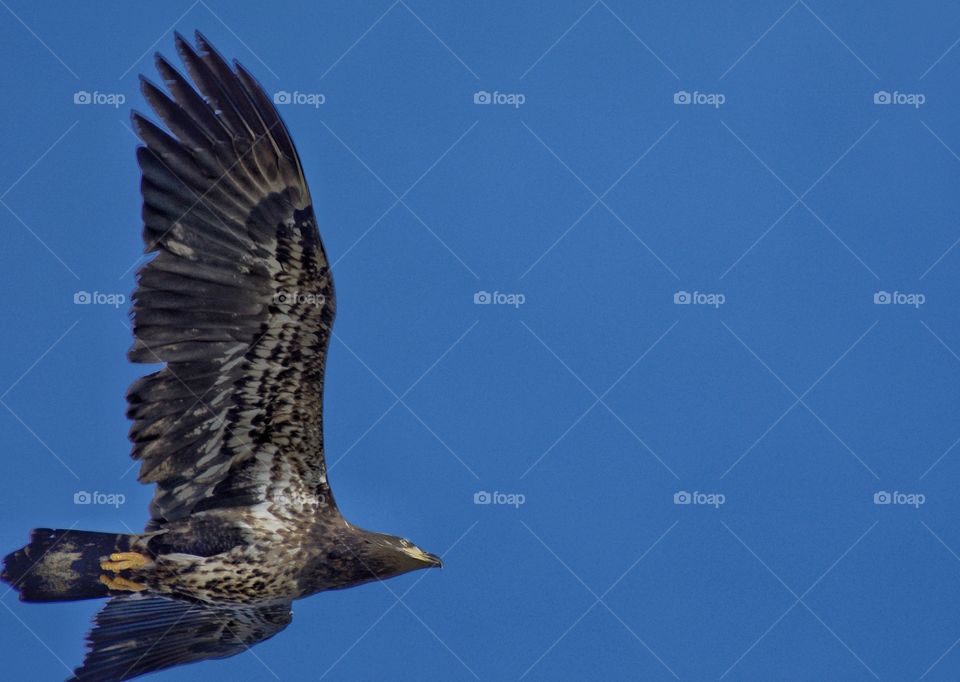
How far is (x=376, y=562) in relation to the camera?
30.6 ft

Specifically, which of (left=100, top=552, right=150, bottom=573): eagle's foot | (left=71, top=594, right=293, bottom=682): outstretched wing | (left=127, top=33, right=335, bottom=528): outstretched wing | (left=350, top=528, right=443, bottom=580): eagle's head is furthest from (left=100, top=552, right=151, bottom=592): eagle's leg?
(left=350, top=528, right=443, bottom=580): eagle's head

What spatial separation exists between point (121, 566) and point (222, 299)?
63.3 inches

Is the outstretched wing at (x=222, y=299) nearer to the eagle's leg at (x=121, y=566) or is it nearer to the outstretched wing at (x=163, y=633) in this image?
the eagle's leg at (x=121, y=566)

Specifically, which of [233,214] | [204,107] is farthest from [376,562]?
[204,107]

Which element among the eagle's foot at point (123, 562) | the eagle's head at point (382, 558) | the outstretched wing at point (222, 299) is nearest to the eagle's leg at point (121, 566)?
the eagle's foot at point (123, 562)

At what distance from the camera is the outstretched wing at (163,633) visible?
9.70m

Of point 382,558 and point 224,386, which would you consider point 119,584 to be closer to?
point 224,386

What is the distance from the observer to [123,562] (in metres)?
9.16

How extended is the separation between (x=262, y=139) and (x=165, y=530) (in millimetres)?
2283

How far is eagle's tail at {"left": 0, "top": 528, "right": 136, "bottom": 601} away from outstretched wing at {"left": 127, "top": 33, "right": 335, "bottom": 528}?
0.34 m

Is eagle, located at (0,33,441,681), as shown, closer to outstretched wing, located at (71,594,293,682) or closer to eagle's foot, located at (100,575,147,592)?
eagle's foot, located at (100,575,147,592)

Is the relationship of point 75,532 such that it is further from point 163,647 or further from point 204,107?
point 204,107

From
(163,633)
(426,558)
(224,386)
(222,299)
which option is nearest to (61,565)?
(163,633)

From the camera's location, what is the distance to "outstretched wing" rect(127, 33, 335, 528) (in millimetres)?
8953
